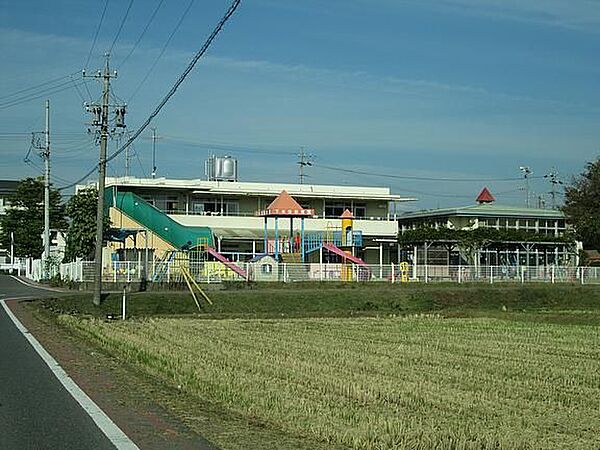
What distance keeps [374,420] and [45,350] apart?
10.3 meters

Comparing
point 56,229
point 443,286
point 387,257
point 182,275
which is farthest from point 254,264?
point 56,229

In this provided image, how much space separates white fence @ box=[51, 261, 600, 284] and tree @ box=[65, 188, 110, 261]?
2464 millimetres

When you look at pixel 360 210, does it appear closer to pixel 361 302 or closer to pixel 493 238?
pixel 493 238

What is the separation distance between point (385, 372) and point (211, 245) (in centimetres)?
4313

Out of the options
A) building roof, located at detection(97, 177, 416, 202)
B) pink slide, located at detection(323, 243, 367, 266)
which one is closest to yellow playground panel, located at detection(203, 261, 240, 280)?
pink slide, located at detection(323, 243, 367, 266)

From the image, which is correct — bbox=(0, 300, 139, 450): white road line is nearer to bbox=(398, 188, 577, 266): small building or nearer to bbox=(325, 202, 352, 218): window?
bbox=(398, 188, 577, 266): small building

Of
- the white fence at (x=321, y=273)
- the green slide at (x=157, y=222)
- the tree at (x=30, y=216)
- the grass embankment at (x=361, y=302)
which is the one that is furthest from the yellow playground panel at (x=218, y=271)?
the tree at (x=30, y=216)

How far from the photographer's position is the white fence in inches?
1831

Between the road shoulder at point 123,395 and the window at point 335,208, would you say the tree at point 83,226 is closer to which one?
the window at point 335,208

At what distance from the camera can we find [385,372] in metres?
14.9

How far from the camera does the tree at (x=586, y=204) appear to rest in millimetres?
53281

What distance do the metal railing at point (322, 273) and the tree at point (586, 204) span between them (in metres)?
2.93

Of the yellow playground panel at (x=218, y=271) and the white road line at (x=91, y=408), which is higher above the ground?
the yellow playground panel at (x=218, y=271)

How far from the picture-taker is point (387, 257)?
7400 cm
